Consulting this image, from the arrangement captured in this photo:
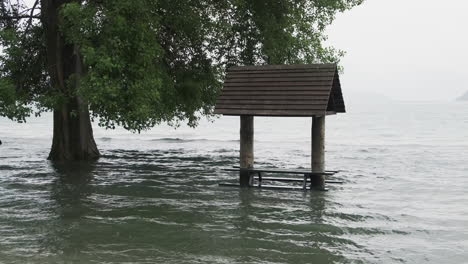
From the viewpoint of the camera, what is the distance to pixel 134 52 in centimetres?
1897

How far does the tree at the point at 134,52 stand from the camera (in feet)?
60.2

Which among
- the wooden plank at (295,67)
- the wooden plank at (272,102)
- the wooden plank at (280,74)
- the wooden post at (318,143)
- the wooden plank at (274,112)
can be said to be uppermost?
the wooden plank at (295,67)

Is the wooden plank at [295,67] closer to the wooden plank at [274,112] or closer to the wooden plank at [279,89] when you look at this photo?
the wooden plank at [279,89]

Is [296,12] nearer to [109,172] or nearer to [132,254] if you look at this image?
[109,172]

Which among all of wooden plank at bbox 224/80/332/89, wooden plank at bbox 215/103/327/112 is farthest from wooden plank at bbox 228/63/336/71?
wooden plank at bbox 215/103/327/112

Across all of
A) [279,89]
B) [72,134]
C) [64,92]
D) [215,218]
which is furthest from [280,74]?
[72,134]

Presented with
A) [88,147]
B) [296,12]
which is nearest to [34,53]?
[88,147]

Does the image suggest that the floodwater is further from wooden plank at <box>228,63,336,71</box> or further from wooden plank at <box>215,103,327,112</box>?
wooden plank at <box>228,63,336,71</box>

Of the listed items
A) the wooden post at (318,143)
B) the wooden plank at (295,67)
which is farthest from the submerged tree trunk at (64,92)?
the wooden post at (318,143)

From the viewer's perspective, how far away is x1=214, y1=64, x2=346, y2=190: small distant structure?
16.6 m

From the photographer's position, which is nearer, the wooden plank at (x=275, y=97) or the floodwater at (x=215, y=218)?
the floodwater at (x=215, y=218)

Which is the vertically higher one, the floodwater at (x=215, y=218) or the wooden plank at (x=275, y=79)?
A: the wooden plank at (x=275, y=79)

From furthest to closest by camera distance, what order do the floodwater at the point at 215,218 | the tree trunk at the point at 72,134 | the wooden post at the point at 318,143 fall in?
the tree trunk at the point at 72,134 < the wooden post at the point at 318,143 < the floodwater at the point at 215,218

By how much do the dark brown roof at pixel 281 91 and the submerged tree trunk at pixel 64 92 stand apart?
28.6 feet
